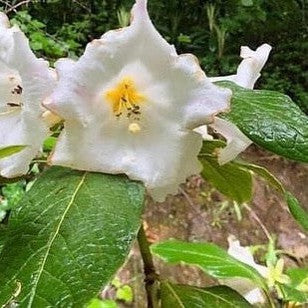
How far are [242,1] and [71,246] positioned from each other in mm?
3431

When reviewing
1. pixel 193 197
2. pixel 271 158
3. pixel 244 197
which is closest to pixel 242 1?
pixel 271 158

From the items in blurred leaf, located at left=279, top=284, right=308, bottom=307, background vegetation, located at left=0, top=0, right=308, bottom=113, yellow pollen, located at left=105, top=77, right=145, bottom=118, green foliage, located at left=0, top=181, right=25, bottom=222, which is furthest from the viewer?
background vegetation, located at left=0, top=0, right=308, bottom=113

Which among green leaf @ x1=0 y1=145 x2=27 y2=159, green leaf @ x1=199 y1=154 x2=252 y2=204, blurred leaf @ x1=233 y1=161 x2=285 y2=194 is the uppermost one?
green leaf @ x1=0 y1=145 x2=27 y2=159

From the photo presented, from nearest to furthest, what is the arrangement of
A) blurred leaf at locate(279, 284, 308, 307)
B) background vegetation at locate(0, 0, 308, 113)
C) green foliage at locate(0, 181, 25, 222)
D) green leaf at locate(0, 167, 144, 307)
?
green leaf at locate(0, 167, 144, 307), blurred leaf at locate(279, 284, 308, 307), green foliage at locate(0, 181, 25, 222), background vegetation at locate(0, 0, 308, 113)

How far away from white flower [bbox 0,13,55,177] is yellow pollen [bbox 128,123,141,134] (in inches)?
2.7

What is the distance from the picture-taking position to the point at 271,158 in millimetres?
3086

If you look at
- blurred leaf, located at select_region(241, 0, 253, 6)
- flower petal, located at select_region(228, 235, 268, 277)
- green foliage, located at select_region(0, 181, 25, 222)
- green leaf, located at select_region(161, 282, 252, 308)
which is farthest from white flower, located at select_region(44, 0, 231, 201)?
blurred leaf, located at select_region(241, 0, 253, 6)

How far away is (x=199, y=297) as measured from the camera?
66 cm

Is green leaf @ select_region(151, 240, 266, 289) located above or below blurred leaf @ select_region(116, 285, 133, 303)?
above

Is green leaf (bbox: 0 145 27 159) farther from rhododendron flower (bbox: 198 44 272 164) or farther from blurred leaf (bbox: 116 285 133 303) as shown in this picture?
blurred leaf (bbox: 116 285 133 303)

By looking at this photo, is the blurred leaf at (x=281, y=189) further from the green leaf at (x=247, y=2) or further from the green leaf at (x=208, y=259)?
the green leaf at (x=247, y=2)

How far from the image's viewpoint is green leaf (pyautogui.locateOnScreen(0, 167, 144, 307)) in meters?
0.44

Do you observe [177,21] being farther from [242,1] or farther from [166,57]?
[166,57]

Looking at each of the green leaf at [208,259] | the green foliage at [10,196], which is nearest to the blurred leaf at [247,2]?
the green foliage at [10,196]
